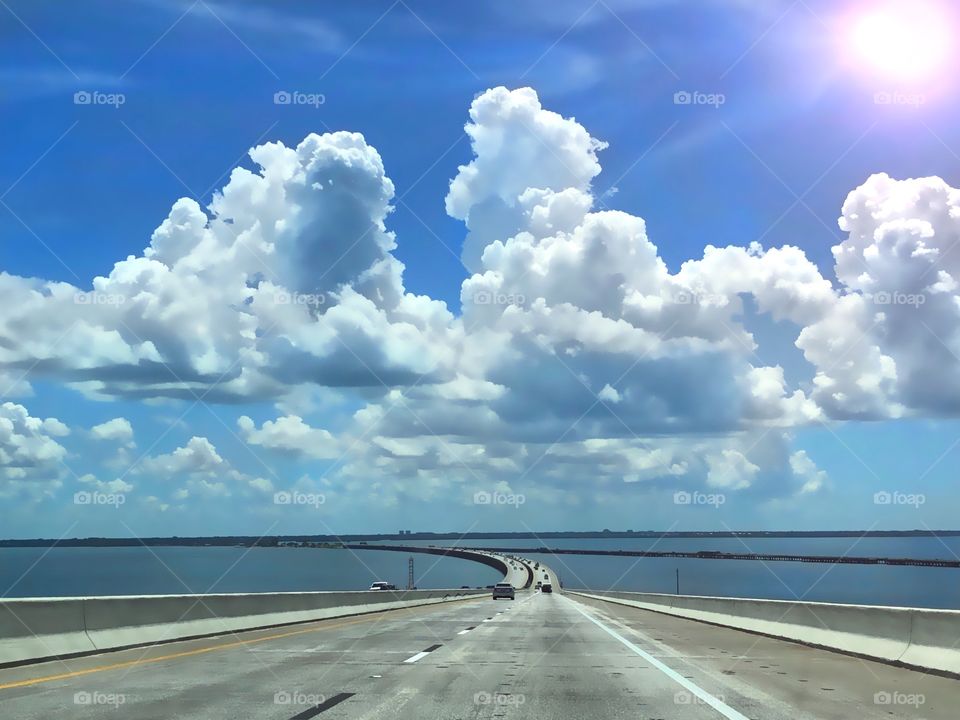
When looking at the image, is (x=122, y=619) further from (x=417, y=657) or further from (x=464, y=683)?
(x=464, y=683)

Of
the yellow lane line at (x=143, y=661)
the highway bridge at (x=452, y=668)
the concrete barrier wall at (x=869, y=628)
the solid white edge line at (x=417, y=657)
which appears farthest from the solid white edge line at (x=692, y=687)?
the yellow lane line at (x=143, y=661)

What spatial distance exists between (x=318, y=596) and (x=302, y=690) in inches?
867

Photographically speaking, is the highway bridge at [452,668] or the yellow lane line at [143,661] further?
the yellow lane line at [143,661]

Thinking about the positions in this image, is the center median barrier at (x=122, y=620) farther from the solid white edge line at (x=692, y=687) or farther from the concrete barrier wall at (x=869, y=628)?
the concrete barrier wall at (x=869, y=628)

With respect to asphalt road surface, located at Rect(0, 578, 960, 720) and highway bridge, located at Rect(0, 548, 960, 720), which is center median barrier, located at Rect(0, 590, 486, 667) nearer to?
highway bridge, located at Rect(0, 548, 960, 720)

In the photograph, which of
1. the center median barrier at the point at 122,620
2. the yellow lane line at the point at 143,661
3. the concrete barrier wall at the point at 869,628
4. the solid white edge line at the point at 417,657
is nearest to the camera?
the yellow lane line at the point at 143,661

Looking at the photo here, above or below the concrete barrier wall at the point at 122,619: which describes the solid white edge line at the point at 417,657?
below

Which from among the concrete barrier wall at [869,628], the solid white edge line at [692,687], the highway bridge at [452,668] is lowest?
the solid white edge line at [692,687]

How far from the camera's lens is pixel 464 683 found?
1303 centimetres

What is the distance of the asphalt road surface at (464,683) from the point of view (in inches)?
410

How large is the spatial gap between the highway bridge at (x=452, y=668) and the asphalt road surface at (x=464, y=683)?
47 mm

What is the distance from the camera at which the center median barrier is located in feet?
49.8

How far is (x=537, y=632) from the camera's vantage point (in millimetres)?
25750

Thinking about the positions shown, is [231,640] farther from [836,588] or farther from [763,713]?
[836,588]
